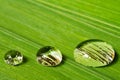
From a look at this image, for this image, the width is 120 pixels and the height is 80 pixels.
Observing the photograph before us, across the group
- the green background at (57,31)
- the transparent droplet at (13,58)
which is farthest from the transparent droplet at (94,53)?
the transparent droplet at (13,58)

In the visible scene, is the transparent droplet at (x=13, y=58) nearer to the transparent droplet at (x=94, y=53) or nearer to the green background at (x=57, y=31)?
the green background at (x=57, y=31)

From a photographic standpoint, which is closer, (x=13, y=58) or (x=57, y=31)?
(x=13, y=58)

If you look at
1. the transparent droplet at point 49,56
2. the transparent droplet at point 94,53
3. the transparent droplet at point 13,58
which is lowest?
the transparent droplet at point 13,58

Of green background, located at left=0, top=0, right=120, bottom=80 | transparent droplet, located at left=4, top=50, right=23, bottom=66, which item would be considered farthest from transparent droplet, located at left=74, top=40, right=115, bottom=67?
transparent droplet, located at left=4, top=50, right=23, bottom=66

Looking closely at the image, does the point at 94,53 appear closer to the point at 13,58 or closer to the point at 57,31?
the point at 57,31

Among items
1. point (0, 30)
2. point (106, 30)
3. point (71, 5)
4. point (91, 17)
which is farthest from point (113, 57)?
point (0, 30)

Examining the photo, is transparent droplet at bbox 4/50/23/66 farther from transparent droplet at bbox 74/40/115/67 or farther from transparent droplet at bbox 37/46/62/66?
transparent droplet at bbox 74/40/115/67

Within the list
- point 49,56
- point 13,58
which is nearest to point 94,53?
point 49,56
